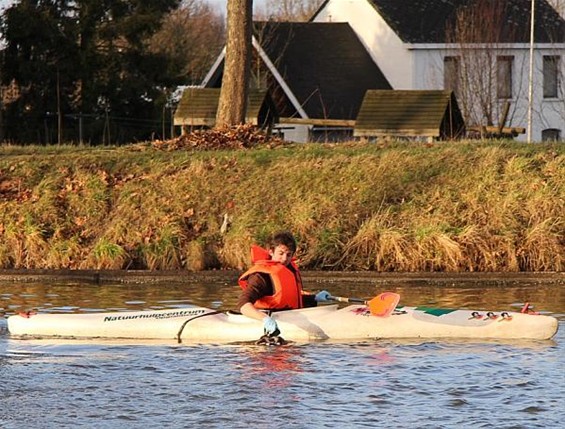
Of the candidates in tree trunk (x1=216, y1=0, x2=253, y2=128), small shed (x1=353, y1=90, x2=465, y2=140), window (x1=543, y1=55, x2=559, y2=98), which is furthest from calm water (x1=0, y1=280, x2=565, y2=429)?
window (x1=543, y1=55, x2=559, y2=98)

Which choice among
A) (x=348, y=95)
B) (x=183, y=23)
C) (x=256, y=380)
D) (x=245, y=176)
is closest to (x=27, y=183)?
(x=245, y=176)

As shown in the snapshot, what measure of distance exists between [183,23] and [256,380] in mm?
59058

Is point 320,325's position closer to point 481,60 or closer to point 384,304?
point 384,304

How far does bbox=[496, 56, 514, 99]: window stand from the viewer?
1880 inches

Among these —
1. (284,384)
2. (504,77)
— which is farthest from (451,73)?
(284,384)

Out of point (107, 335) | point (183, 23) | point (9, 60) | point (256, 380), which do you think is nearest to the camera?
point (256, 380)

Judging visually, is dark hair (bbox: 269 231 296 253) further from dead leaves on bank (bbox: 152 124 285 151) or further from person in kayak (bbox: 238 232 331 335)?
dead leaves on bank (bbox: 152 124 285 151)

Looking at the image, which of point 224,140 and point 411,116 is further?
point 411,116

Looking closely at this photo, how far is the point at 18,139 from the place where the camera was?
1596 inches

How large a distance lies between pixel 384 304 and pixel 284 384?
2720 mm

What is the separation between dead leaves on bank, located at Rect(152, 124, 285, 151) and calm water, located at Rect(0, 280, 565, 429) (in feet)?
33.4

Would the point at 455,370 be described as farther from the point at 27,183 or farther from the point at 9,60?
the point at 9,60

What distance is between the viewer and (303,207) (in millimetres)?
22531

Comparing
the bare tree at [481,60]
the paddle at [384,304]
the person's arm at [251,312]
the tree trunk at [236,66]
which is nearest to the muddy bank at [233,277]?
the paddle at [384,304]
